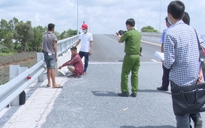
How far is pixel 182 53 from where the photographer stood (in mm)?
4570

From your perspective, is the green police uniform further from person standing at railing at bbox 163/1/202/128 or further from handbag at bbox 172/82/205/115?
handbag at bbox 172/82/205/115

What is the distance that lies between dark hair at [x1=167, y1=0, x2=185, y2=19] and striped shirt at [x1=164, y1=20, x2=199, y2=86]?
0.11 m

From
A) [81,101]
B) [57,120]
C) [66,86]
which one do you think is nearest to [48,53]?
[66,86]

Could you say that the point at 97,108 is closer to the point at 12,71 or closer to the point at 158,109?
the point at 158,109

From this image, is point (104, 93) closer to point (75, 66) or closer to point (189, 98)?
point (75, 66)

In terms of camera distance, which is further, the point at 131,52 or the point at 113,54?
the point at 113,54

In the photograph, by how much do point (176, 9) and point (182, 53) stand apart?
0.54 metres

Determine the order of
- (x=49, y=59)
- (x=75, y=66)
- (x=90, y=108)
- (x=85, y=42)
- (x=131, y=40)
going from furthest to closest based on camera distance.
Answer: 1. (x=85, y=42)
2. (x=75, y=66)
3. (x=49, y=59)
4. (x=131, y=40)
5. (x=90, y=108)

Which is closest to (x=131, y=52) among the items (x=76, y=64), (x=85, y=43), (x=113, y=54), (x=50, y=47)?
(x=50, y=47)

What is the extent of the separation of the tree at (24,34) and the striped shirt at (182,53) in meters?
81.2

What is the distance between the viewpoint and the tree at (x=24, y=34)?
84.4 metres

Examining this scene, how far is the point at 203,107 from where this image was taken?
474cm

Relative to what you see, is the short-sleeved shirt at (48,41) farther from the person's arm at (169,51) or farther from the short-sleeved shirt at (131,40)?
the person's arm at (169,51)

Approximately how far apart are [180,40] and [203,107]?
0.93 meters
